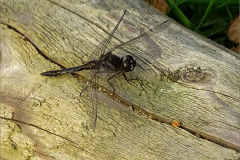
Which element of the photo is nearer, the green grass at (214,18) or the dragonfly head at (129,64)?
the dragonfly head at (129,64)

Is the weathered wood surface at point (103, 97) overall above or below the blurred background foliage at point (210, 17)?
below

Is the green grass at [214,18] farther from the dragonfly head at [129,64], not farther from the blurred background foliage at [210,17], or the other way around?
the dragonfly head at [129,64]

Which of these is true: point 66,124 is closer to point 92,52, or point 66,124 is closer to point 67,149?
point 67,149

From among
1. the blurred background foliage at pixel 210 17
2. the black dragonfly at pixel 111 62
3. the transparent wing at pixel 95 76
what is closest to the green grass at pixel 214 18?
the blurred background foliage at pixel 210 17

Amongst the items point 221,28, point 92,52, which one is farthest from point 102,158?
point 221,28

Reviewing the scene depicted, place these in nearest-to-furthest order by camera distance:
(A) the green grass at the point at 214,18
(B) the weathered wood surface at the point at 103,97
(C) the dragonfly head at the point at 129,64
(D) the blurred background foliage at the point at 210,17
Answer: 1. (B) the weathered wood surface at the point at 103,97
2. (C) the dragonfly head at the point at 129,64
3. (D) the blurred background foliage at the point at 210,17
4. (A) the green grass at the point at 214,18

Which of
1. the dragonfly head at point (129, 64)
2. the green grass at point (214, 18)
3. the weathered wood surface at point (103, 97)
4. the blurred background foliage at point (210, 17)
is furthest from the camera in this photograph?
the green grass at point (214, 18)

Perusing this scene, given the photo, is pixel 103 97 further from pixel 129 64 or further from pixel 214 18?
pixel 214 18

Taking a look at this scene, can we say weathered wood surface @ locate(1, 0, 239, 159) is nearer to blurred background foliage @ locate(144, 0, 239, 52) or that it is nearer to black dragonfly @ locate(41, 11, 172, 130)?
black dragonfly @ locate(41, 11, 172, 130)
